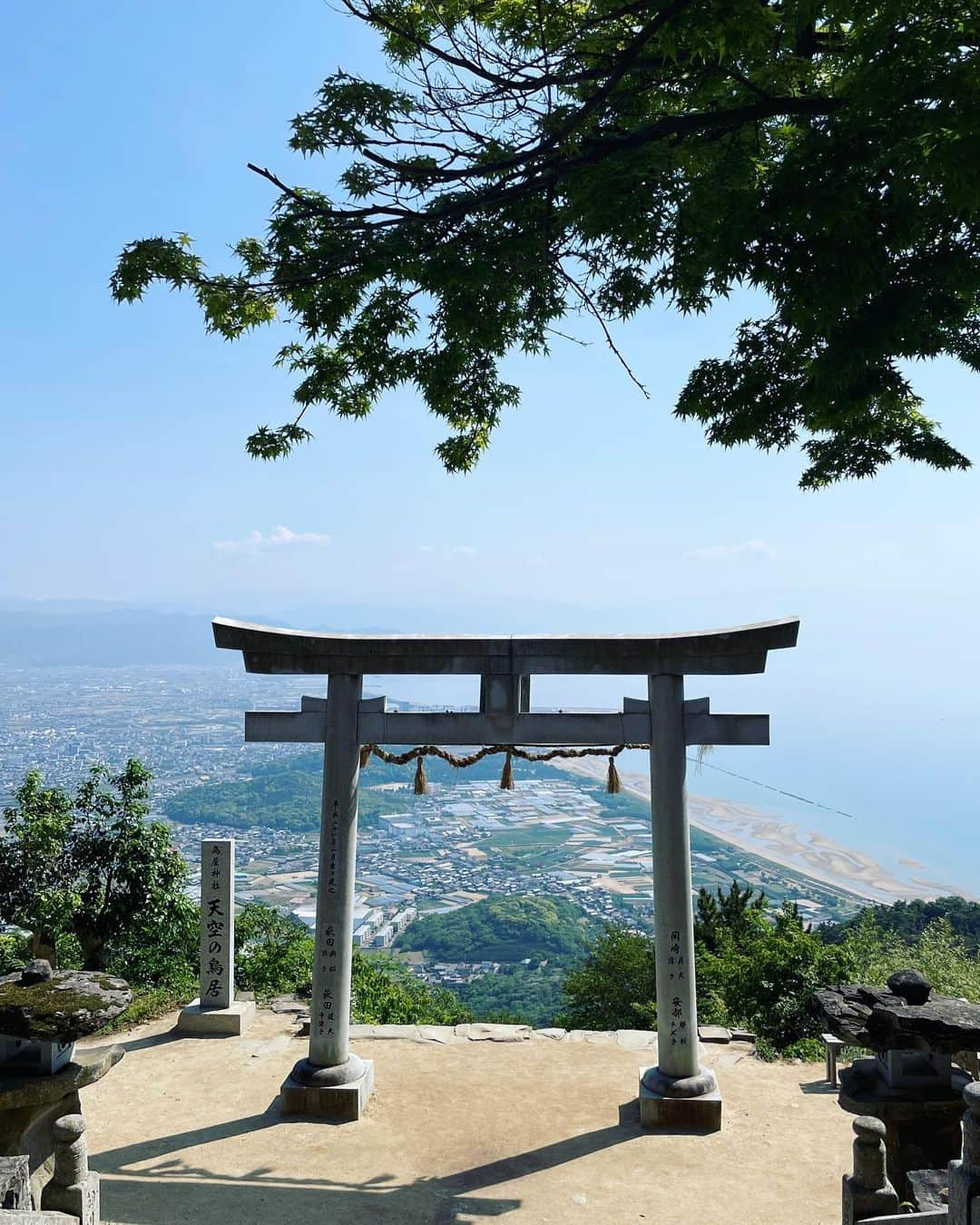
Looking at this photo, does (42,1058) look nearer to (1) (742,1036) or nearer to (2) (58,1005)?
(2) (58,1005)

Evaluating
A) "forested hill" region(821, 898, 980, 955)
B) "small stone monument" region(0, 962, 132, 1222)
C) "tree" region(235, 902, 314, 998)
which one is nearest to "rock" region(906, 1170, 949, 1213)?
"small stone monument" region(0, 962, 132, 1222)

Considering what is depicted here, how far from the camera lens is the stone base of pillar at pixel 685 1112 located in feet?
23.6

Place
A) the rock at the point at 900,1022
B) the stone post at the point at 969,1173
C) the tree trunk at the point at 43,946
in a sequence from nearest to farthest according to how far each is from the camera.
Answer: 1. the stone post at the point at 969,1173
2. the rock at the point at 900,1022
3. the tree trunk at the point at 43,946

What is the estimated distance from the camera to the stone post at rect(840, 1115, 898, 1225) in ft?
15.3

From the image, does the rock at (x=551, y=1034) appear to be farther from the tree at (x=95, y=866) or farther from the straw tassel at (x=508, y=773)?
the tree at (x=95, y=866)

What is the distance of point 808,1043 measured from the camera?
9516 mm

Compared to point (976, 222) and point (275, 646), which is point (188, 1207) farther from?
point (976, 222)

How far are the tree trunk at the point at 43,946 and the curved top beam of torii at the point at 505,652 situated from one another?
549 cm

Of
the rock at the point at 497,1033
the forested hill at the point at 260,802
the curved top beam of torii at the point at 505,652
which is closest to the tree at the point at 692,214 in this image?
the curved top beam of torii at the point at 505,652

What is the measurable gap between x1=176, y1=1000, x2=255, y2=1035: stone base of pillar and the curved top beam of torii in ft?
14.1

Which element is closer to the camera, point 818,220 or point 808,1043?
point 818,220

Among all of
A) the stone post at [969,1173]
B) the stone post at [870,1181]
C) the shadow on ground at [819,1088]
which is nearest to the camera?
the stone post at [969,1173]

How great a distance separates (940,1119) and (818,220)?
5.18 m

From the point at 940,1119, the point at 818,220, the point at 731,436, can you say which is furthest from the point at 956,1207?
the point at 731,436
